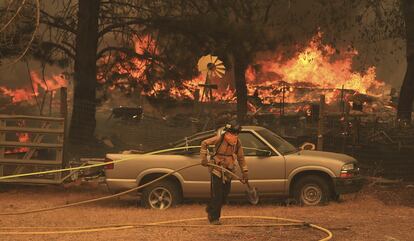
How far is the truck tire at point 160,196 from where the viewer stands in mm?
10617

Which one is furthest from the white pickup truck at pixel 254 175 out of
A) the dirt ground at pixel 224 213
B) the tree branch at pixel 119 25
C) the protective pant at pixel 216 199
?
the tree branch at pixel 119 25

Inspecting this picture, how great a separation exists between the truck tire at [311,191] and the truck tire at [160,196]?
2142 mm

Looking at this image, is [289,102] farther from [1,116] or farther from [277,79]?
[1,116]

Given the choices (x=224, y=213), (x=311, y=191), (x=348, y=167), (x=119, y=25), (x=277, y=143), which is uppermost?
(x=119, y=25)

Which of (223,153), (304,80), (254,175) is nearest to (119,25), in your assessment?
(254,175)

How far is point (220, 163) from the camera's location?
8531mm

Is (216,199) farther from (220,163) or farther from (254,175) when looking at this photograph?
(254,175)

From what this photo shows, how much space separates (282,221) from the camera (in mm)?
8672

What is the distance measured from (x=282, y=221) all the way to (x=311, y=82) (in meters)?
27.9

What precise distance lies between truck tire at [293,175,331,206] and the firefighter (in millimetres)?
2288

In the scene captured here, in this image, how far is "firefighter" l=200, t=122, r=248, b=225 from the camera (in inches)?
332

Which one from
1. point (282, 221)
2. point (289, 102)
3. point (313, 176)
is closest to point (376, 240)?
point (282, 221)

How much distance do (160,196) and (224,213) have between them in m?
1.33

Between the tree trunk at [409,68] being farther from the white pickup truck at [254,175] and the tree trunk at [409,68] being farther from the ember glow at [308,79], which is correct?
the ember glow at [308,79]
